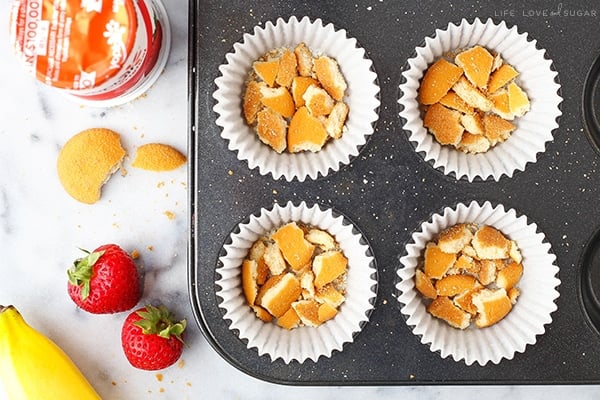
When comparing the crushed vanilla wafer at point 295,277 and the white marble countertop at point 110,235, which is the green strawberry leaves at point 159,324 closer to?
the white marble countertop at point 110,235

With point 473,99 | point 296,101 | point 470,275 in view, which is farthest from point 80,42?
point 470,275

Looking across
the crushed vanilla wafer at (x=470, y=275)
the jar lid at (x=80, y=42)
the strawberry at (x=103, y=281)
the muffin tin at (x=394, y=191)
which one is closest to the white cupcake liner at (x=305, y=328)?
the muffin tin at (x=394, y=191)

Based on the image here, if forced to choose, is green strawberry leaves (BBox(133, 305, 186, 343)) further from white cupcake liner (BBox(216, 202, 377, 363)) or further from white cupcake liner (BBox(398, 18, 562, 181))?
white cupcake liner (BBox(398, 18, 562, 181))

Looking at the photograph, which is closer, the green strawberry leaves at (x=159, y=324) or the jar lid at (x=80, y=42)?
the jar lid at (x=80, y=42)

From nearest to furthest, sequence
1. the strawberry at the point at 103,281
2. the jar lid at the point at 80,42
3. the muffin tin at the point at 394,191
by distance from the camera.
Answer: the jar lid at the point at 80,42
the muffin tin at the point at 394,191
the strawberry at the point at 103,281

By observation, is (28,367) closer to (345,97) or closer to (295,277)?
(295,277)

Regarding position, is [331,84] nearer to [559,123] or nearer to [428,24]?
[428,24]
